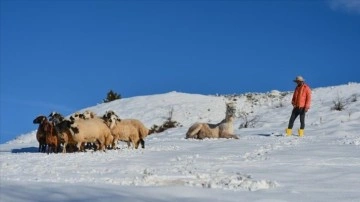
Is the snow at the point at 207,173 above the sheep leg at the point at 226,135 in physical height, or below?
below

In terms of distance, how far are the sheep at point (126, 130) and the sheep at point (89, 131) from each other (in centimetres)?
47

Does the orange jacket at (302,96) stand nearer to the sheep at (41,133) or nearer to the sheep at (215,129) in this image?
the sheep at (215,129)

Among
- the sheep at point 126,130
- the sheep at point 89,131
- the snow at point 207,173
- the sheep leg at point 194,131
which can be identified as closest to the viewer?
the snow at point 207,173

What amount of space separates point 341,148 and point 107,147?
24.0 feet

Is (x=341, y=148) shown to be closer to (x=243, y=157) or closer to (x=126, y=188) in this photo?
(x=243, y=157)

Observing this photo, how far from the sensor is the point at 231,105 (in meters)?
21.8

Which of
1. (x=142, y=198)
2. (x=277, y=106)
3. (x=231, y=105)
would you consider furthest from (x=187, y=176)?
(x=277, y=106)

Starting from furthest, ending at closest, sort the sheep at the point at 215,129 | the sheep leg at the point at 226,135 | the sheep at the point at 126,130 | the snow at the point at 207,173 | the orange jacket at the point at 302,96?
the sheep at the point at 215,129 → the orange jacket at the point at 302,96 → the sheep leg at the point at 226,135 → the sheep at the point at 126,130 → the snow at the point at 207,173

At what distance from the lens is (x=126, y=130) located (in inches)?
737

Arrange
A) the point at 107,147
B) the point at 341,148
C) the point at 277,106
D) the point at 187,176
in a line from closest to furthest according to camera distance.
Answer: the point at 187,176, the point at 341,148, the point at 107,147, the point at 277,106

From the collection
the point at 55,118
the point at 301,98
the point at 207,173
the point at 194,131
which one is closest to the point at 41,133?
the point at 55,118

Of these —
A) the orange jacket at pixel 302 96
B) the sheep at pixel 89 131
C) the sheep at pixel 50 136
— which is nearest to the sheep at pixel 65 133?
the sheep at pixel 89 131

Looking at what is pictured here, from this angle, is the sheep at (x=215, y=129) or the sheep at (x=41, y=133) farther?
the sheep at (x=215, y=129)

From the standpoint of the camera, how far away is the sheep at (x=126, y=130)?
60.8 ft
